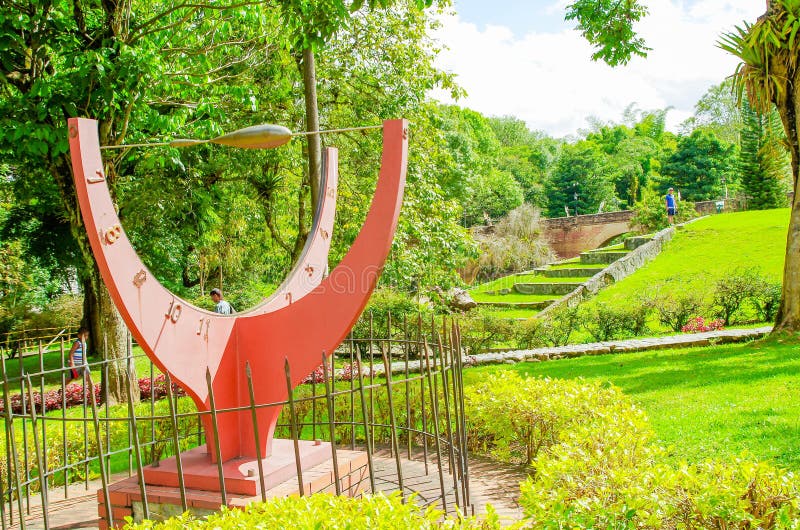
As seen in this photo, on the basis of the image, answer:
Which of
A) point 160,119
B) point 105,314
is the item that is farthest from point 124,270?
point 105,314

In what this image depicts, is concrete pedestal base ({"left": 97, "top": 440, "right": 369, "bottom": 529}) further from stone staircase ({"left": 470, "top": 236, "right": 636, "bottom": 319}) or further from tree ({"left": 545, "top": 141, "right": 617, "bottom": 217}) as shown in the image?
tree ({"left": 545, "top": 141, "right": 617, "bottom": 217})

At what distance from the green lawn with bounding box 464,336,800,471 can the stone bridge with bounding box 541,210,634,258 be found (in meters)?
25.3

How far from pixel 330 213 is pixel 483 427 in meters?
2.78

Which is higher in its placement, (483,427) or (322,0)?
(322,0)

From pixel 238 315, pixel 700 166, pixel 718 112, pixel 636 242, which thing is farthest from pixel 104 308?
pixel 718 112

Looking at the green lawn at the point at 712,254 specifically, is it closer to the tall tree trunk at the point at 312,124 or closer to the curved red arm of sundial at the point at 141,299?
the tall tree trunk at the point at 312,124

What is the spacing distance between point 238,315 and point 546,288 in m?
18.5

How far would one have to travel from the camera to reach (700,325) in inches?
553

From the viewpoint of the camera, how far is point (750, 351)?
10.2 metres

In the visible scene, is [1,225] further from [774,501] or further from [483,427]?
[774,501]

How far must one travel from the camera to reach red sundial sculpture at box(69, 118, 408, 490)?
4.33 metres

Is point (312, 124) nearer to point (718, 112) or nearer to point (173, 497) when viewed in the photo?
point (173, 497)

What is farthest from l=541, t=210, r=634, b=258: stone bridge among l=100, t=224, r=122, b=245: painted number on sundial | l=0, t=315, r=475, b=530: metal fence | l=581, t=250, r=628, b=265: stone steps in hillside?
l=100, t=224, r=122, b=245: painted number on sundial

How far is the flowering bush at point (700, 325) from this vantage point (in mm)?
14000
